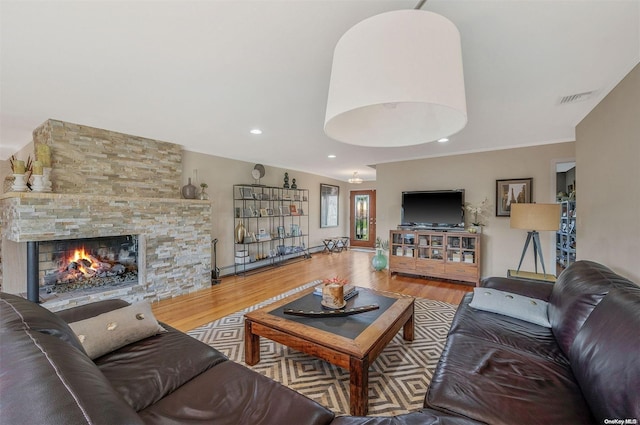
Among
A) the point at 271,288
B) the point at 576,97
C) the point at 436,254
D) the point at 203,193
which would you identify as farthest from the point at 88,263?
the point at 576,97

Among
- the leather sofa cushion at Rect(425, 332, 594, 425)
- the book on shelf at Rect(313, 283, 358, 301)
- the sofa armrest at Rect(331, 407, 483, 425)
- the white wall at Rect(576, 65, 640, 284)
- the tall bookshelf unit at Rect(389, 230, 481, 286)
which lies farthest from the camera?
the tall bookshelf unit at Rect(389, 230, 481, 286)

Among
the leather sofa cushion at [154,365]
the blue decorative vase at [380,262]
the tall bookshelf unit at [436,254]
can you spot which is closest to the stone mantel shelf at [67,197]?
the leather sofa cushion at [154,365]

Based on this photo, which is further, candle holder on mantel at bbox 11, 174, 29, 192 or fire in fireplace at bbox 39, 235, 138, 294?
fire in fireplace at bbox 39, 235, 138, 294

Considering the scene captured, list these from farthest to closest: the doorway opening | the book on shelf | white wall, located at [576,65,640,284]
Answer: the doorway opening → the book on shelf → white wall, located at [576,65,640,284]

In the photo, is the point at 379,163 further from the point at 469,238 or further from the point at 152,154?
the point at 152,154

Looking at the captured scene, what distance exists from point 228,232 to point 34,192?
269 centimetres

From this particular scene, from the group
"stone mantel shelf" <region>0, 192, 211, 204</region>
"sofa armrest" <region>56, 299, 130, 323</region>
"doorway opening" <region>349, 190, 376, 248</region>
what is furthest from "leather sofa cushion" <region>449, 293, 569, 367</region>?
"doorway opening" <region>349, 190, 376, 248</region>

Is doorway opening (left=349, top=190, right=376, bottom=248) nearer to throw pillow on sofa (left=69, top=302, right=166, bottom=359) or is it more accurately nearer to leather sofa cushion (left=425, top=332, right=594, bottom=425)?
leather sofa cushion (left=425, top=332, right=594, bottom=425)

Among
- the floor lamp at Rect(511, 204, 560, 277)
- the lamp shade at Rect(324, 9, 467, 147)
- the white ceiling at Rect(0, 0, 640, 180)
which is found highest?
the white ceiling at Rect(0, 0, 640, 180)

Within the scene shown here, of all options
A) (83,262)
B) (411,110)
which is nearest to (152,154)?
(83,262)

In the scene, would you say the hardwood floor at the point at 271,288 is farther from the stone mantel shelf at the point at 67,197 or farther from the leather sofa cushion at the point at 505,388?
the leather sofa cushion at the point at 505,388

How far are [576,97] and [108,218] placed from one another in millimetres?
5183

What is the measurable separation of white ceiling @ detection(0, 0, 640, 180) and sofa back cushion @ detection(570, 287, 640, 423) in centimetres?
152

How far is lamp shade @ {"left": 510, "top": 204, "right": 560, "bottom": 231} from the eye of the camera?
3.02 metres
